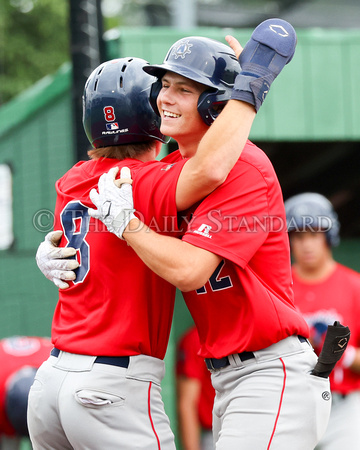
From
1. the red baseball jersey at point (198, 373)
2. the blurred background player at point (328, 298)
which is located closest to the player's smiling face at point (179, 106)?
the blurred background player at point (328, 298)

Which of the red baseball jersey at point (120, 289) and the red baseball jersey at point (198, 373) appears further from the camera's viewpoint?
the red baseball jersey at point (198, 373)

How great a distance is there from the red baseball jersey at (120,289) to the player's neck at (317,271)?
251 cm

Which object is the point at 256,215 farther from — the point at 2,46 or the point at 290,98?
the point at 2,46

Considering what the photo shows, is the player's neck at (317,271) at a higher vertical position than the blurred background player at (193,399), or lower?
higher

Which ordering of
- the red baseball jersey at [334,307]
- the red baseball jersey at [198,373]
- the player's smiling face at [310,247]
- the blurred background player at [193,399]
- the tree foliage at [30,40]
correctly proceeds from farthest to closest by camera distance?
the tree foliage at [30,40], the red baseball jersey at [198,373], the blurred background player at [193,399], the player's smiling face at [310,247], the red baseball jersey at [334,307]

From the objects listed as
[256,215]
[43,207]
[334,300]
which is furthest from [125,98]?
[43,207]

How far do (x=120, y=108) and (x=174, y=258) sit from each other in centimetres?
75

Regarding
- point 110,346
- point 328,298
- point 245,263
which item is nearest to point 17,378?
point 110,346

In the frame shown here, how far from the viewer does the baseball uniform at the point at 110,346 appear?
2.49 metres

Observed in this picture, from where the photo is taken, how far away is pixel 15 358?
14.9 ft

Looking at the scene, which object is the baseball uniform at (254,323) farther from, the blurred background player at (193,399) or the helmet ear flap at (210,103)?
the blurred background player at (193,399)

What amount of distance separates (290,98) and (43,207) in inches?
90.1

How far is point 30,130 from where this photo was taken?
250 inches

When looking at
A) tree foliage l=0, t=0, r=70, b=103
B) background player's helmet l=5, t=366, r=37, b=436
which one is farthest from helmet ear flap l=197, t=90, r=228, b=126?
tree foliage l=0, t=0, r=70, b=103
